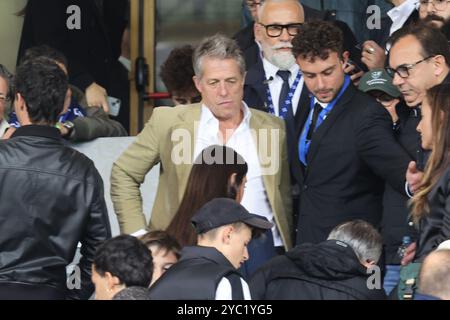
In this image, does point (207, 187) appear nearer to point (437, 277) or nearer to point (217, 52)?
point (217, 52)

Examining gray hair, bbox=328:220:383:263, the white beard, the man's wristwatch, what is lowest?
gray hair, bbox=328:220:383:263

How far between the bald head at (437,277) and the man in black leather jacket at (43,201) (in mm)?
1652

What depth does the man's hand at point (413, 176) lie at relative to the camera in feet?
24.1

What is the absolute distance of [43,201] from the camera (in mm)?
6664

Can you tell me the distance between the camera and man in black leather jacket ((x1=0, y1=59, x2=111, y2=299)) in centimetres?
663

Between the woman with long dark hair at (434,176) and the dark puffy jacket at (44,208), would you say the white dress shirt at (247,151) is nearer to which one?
the woman with long dark hair at (434,176)

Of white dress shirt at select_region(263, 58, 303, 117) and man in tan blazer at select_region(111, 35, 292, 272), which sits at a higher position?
white dress shirt at select_region(263, 58, 303, 117)

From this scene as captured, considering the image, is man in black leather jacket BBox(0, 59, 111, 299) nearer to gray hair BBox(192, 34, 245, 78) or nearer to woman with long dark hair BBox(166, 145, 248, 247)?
woman with long dark hair BBox(166, 145, 248, 247)

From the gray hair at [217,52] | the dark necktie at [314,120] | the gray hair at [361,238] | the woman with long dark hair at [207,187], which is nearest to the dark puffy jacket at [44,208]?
the woman with long dark hair at [207,187]

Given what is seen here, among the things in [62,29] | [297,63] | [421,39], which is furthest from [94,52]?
[421,39]

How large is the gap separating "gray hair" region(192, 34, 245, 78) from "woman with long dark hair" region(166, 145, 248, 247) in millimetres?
701

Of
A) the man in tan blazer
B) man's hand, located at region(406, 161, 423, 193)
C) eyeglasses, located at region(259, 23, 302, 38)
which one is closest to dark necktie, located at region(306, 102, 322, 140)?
the man in tan blazer

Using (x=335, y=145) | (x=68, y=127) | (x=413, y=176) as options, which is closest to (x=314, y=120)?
(x=335, y=145)
